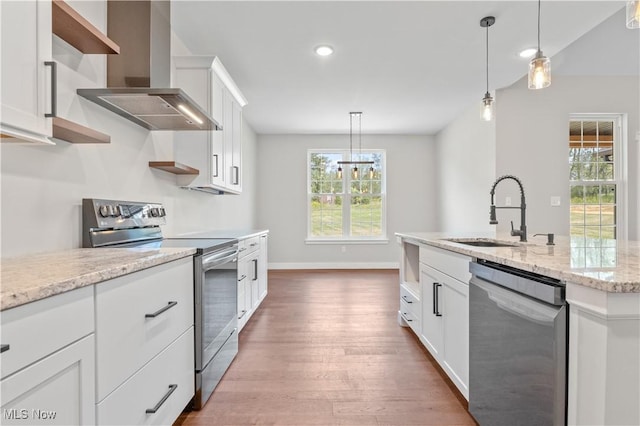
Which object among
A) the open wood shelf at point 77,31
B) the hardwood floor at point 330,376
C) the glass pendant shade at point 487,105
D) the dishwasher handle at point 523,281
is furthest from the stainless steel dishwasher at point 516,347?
the open wood shelf at point 77,31

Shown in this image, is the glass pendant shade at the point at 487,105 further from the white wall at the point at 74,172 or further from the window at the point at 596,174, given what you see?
the white wall at the point at 74,172

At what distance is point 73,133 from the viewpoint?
4.62 ft

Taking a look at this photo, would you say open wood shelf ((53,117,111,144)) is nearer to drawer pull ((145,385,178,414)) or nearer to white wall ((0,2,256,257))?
white wall ((0,2,256,257))

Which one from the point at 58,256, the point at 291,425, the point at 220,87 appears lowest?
the point at 291,425

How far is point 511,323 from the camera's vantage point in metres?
1.23

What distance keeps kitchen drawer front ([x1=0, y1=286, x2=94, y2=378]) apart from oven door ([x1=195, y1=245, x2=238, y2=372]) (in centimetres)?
78

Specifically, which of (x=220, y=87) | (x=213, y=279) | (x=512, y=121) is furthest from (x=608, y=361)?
(x=512, y=121)

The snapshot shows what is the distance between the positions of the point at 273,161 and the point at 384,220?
2.51 metres

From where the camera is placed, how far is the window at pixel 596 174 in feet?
14.1

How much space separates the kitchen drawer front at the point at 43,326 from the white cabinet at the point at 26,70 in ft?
1.95

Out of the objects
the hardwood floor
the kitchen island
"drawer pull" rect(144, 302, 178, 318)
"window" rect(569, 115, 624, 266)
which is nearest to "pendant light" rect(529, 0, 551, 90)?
the kitchen island

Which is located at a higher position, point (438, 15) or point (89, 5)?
point (438, 15)

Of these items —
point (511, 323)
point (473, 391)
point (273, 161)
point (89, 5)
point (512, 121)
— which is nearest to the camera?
point (511, 323)

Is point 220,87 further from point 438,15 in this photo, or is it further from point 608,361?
point 608,361
